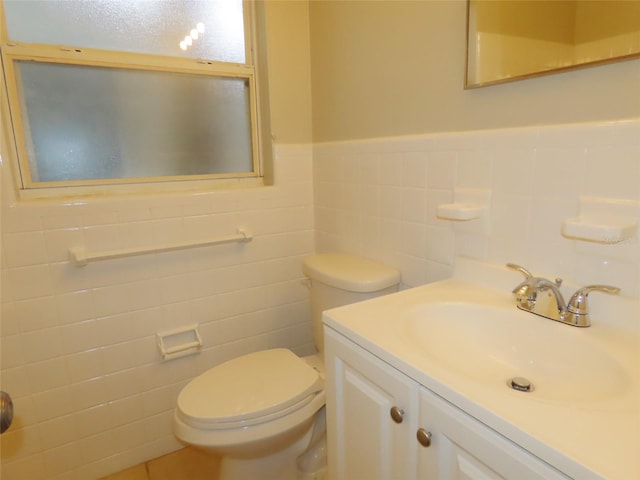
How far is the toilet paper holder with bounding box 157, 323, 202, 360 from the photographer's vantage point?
1.64 meters

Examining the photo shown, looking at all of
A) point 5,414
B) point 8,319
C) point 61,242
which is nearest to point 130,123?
point 61,242

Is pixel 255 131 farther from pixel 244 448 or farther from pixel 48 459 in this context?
pixel 48 459

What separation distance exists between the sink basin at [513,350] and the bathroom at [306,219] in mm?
160

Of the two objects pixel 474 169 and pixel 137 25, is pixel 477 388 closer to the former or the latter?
pixel 474 169

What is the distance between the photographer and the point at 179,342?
5.56 ft

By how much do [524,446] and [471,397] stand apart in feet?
0.33

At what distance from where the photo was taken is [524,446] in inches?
23.3

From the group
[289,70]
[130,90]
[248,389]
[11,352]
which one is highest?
[289,70]

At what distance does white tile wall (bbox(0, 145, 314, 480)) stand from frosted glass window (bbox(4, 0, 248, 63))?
0.53m

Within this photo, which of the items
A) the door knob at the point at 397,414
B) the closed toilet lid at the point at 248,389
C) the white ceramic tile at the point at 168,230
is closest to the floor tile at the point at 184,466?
the closed toilet lid at the point at 248,389

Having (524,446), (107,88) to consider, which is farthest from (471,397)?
(107,88)

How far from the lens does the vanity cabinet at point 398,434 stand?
648 mm

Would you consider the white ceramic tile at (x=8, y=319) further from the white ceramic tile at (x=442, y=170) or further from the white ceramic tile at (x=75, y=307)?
the white ceramic tile at (x=442, y=170)

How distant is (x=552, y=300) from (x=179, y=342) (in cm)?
137
